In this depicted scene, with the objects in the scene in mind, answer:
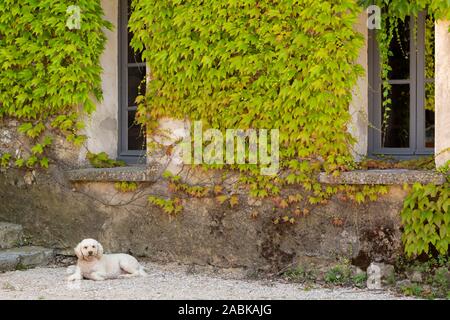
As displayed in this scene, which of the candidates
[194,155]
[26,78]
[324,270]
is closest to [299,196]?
[324,270]

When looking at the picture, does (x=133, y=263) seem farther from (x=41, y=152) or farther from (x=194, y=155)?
(x=41, y=152)

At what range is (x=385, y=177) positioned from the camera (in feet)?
18.3

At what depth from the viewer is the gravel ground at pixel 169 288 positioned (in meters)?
5.26

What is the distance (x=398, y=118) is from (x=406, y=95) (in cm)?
22

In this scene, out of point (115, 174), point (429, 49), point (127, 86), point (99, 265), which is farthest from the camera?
point (127, 86)

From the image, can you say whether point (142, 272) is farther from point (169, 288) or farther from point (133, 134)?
point (133, 134)

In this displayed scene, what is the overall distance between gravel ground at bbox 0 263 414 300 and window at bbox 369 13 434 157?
5.07ft

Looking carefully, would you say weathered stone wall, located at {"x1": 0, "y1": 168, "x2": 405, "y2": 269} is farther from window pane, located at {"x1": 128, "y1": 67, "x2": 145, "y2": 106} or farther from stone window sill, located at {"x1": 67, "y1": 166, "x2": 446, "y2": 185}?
window pane, located at {"x1": 128, "y1": 67, "x2": 145, "y2": 106}

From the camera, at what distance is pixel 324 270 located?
5.89m

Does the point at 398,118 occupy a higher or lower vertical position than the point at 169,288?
higher

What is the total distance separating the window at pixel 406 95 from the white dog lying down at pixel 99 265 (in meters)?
2.43

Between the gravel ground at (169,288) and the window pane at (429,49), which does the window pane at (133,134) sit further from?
the window pane at (429,49)

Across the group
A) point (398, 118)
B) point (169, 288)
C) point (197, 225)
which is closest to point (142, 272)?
point (169, 288)

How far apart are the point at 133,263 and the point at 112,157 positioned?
156cm
